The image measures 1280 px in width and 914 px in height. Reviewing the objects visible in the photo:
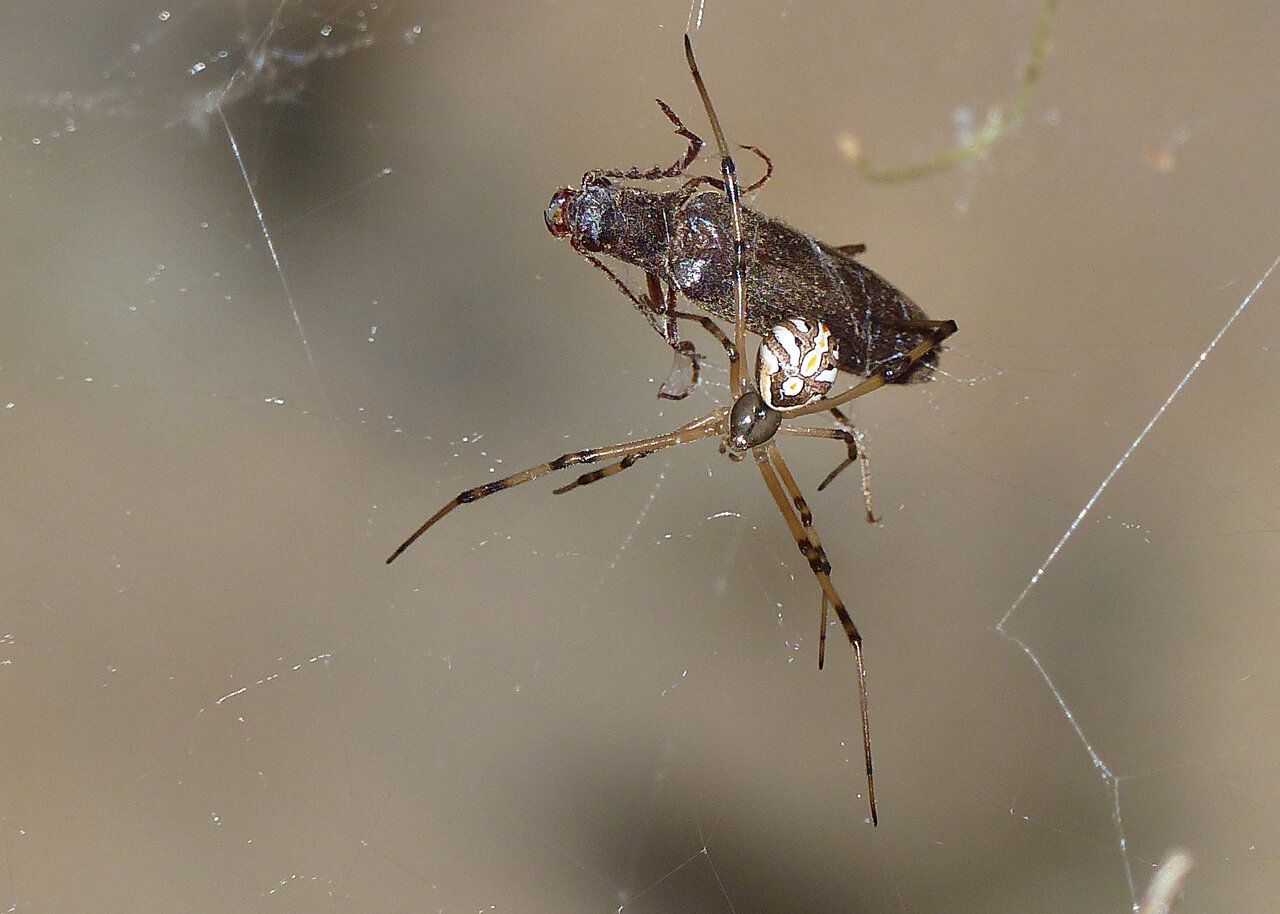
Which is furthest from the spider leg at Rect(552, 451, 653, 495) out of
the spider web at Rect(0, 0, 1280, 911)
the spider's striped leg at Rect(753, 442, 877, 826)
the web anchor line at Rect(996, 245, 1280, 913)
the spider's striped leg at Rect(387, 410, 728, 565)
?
the web anchor line at Rect(996, 245, 1280, 913)

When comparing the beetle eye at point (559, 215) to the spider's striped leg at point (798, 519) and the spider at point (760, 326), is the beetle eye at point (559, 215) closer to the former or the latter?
the spider at point (760, 326)

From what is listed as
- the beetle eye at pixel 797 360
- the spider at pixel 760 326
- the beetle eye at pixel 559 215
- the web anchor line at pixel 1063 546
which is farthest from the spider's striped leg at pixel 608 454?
the web anchor line at pixel 1063 546

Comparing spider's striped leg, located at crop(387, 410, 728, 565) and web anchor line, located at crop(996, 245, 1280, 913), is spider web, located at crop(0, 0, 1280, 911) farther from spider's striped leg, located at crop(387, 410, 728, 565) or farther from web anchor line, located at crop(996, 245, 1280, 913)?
spider's striped leg, located at crop(387, 410, 728, 565)

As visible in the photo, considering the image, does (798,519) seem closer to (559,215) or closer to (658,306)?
(658,306)

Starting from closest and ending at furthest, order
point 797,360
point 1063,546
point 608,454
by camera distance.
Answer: point 797,360 < point 608,454 < point 1063,546

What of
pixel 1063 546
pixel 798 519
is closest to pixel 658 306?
pixel 798 519

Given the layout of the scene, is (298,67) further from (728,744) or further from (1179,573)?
(1179,573)
